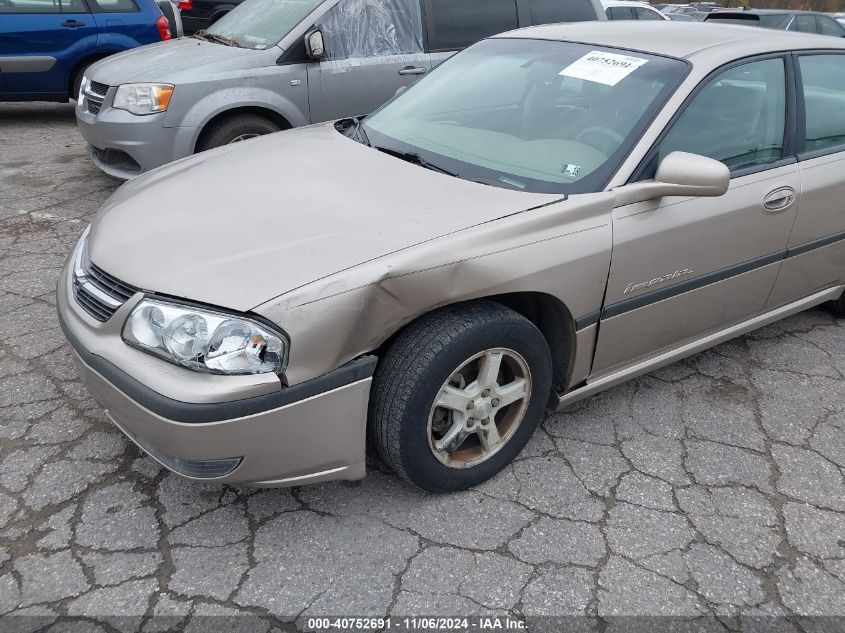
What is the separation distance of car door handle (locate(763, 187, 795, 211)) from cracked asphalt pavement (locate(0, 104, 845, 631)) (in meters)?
0.86

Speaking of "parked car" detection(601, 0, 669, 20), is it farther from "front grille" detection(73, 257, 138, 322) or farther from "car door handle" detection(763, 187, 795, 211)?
"front grille" detection(73, 257, 138, 322)

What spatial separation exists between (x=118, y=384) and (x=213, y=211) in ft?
2.29

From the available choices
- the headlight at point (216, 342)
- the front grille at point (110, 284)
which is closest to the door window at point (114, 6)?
the front grille at point (110, 284)

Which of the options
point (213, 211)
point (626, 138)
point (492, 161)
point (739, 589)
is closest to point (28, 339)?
point (213, 211)

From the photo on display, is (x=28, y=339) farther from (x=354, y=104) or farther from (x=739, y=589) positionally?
(x=739, y=589)

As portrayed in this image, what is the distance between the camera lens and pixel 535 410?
8.49 ft

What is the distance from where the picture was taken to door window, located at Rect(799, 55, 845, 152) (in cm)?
318

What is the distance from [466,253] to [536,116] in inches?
37.2

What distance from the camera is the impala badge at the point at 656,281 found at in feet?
8.50

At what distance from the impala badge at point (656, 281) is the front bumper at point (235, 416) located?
1042mm

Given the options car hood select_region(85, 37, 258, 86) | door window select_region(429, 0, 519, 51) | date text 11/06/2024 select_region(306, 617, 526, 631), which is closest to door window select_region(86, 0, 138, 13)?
car hood select_region(85, 37, 258, 86)

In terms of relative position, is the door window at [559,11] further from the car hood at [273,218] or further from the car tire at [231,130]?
the car hood at [273,218]

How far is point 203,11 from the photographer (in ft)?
38.4

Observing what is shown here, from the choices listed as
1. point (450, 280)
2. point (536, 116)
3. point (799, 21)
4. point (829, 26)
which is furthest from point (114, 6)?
point (829, 26)
